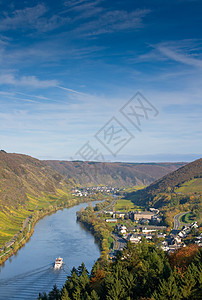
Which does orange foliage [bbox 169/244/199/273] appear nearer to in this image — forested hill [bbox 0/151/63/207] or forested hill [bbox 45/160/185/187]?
forested hill [bbox 0/151/63/207]

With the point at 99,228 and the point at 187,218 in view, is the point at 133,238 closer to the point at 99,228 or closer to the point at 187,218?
the point at 99,228

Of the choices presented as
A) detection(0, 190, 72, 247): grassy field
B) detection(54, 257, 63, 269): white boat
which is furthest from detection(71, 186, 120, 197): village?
detection(54, 257, 63, 269): white boat

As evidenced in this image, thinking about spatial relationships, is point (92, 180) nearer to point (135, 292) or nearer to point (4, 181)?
point (4, 181)

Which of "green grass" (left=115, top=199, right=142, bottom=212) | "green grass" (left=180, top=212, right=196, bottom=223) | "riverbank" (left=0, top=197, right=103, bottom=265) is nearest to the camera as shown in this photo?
"riverbank" (left=0, top=197, right=103, bottom=265)

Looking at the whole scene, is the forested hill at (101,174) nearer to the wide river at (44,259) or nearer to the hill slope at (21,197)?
the hill slope at (21,197)

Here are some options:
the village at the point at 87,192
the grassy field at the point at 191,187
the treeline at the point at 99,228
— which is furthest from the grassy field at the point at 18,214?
the grassy field at the point at 191,187

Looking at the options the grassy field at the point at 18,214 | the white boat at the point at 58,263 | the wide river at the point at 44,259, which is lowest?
the wide river at the point at 44,259
